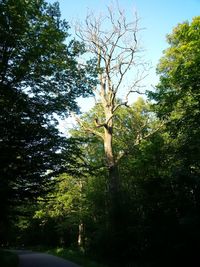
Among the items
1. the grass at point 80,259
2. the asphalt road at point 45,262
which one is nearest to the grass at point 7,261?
the asphalt road at point 45,262

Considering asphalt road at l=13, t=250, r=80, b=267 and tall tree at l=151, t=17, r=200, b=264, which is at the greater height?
tall tree at l=151, t=17, r=200, b=264

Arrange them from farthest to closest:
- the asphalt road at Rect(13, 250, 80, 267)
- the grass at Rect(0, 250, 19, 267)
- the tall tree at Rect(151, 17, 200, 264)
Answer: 1. the asphalt road at Rect(13, 250, 80, 267)
2. the grass at Rect(0, 250, 19, 267)
3. the tall tree at Rect(151, 17, 200, 264)

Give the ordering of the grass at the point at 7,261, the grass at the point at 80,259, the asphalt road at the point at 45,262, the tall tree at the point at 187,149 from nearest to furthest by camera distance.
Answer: the tall tree at the point at 187,149
the grass at the point at 7,261
the grass at the point at 80,259
the asphalt road at the point at 45,262

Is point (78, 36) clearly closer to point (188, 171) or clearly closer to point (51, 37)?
point (51, 37)

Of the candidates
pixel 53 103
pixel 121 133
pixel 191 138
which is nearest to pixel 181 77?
pixel 191 138

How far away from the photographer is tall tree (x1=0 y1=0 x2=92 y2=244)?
32.6ft

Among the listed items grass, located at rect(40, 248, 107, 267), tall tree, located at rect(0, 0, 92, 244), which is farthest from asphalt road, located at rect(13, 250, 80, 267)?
tall tree, located at rect(0, 0, 92, 244)

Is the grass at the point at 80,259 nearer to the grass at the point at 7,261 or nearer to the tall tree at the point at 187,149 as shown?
the grass at the point at 7,261

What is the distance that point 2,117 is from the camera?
9.88m

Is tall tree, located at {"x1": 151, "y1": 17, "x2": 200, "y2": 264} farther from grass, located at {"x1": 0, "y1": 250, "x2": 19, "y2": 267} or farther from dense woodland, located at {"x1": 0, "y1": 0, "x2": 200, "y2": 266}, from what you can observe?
grass, located at {"x1": 0, "y1": 250, "x2": 19, "y2": 267}

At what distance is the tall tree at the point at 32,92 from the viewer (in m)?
9.92

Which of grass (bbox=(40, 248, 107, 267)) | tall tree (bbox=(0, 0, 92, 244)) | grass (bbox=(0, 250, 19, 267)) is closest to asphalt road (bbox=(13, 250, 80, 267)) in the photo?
grass (bbox=(40, 248, 107, 267))

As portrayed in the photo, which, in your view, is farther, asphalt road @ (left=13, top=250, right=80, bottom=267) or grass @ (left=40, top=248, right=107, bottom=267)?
asphalt road @ (left=13, top=250, right=80, bottom=267)

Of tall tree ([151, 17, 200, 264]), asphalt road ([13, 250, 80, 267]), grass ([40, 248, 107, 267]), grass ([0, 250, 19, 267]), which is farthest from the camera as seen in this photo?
asphalt road ([13, 250, 80, 267])
